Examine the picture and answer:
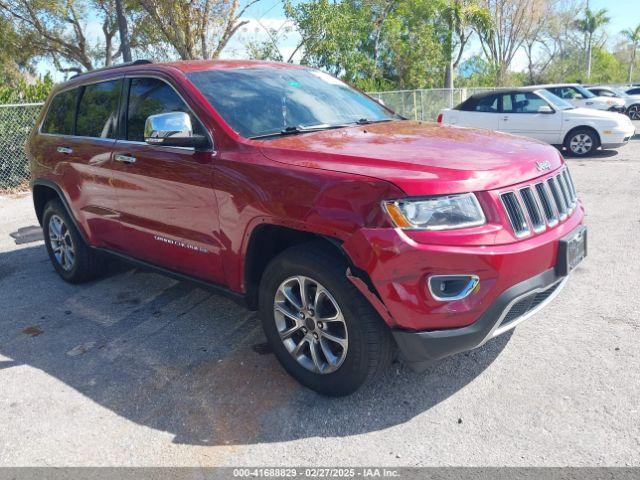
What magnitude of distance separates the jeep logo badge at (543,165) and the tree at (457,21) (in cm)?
2035

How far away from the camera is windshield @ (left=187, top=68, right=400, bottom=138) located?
12.3 feet

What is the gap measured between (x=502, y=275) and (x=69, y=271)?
14.1ft

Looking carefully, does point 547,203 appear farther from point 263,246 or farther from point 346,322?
point 263,246

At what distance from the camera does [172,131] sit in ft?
11.5

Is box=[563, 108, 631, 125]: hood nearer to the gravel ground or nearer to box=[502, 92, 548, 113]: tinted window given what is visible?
box=[502, 92, 548, 113]: tinted window

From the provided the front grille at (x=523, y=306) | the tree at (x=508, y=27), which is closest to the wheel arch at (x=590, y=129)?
the front grille at (x=523, y=306)

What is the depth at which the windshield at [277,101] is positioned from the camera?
376 cm

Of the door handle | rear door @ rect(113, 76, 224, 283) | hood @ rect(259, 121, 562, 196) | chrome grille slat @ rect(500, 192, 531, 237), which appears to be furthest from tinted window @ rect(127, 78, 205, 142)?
chrome grille slat @ rect(500, 192, 531, 237)

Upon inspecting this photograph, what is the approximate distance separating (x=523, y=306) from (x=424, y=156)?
0.95 meters

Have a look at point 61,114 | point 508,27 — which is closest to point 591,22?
point 508,27

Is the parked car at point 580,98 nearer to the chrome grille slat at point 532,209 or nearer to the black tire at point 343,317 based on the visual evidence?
the chrome grille slat at point 532,209

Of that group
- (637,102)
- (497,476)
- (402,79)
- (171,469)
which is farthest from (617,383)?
(637,102)

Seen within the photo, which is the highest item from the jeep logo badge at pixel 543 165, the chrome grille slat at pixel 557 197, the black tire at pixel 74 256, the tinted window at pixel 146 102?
the tinted window at pixel 146 102

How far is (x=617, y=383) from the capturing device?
10.7 feet
